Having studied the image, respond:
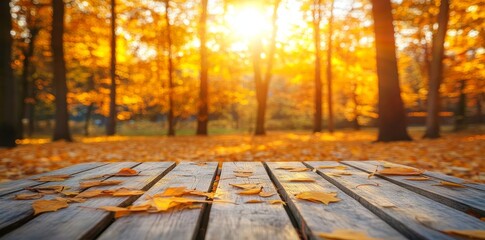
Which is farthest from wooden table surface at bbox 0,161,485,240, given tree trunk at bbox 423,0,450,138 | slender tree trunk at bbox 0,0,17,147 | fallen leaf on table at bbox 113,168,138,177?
tree trunk at bbox 423,0,450,138

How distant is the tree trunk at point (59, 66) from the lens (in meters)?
11.2

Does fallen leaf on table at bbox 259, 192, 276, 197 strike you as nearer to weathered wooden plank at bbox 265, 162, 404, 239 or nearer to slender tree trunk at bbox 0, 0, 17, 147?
weathered wooden plank at bbox 265, 162, 404, 239

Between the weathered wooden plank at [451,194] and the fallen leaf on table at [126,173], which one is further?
the fallen leaf on table at [126,173]

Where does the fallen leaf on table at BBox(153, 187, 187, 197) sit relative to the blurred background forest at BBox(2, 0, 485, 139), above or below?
below

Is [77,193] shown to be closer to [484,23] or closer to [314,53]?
[484,23]

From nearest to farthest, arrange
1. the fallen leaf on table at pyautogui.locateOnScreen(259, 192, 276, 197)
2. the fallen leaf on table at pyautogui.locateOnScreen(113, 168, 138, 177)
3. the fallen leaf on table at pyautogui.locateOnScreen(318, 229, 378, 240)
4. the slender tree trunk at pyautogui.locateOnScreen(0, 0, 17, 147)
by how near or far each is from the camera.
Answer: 1. the fallen leaf on table at pyautogui.locateOnScreen(318, 229, 378, 240)
2. the fallen leaf on table at pyautogui.locateOnScreen(259, 192, 276, 197)
3. the fallen leaf on table at pyautogui.locateOnScreen(113, 168, 138, 177)
4. the slender tree trunk at pyautogui.locateOnScreen(0, 0, 17, 147)

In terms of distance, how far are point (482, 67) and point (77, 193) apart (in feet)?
57.8

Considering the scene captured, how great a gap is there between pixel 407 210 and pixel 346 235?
408 mm

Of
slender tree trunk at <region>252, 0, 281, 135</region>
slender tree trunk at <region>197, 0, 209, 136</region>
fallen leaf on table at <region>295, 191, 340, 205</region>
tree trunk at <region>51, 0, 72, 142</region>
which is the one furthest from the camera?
slender tree trunk at <region>252, 0, 281, 135</region>

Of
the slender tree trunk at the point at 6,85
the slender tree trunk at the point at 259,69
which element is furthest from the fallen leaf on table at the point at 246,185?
the slender tree trunk at the point at 259,69

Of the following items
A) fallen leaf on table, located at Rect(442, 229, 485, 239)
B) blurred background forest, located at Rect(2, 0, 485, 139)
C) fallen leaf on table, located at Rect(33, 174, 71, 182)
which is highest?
blurred background forest, located at Rect(2, 0, 485, 139)

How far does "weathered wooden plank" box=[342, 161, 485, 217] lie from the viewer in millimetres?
1282

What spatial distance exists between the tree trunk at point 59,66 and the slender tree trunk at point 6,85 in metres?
3.07

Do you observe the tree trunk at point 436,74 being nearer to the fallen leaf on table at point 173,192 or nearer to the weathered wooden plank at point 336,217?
the weathered wooden plank at point 336,217
